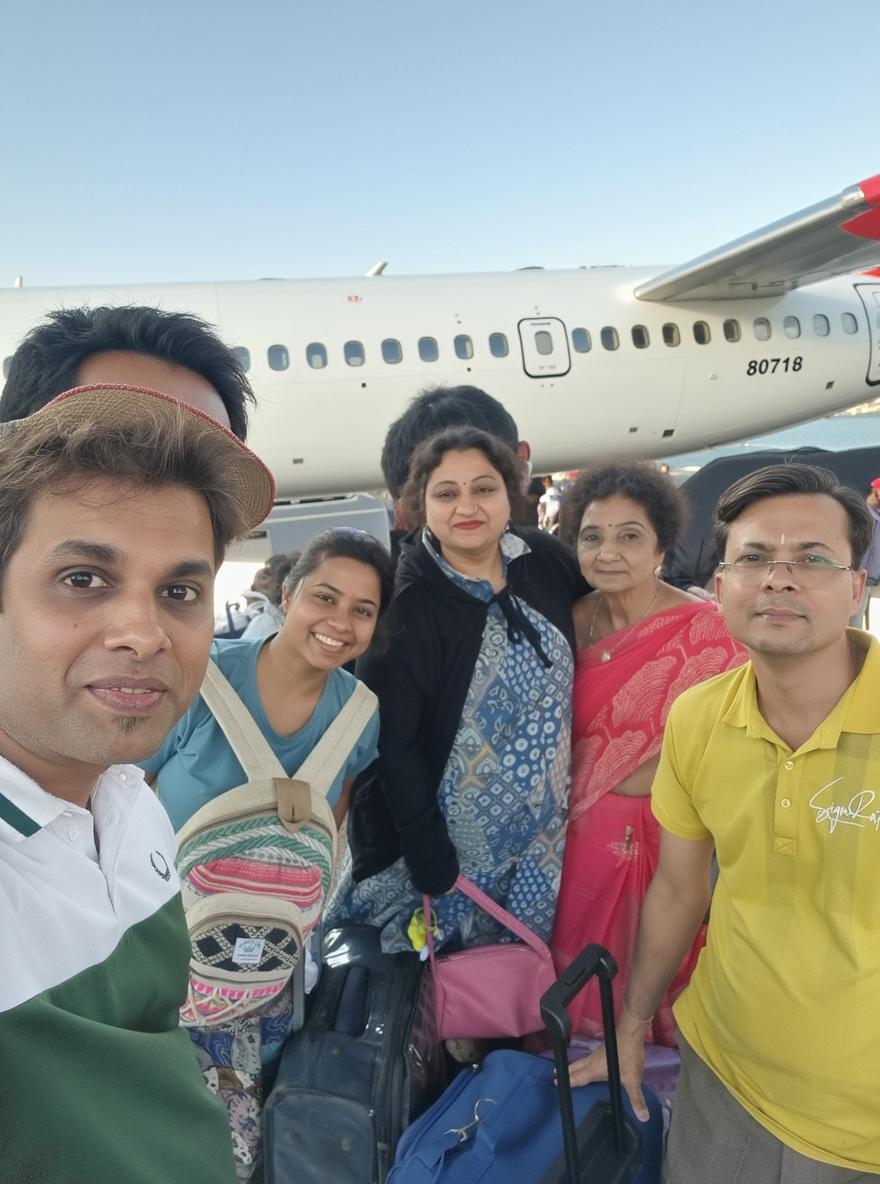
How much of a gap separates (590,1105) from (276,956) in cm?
77

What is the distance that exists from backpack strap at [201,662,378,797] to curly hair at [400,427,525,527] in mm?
652

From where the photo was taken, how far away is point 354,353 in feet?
26.4

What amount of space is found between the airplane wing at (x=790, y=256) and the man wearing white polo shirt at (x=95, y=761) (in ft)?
26.2

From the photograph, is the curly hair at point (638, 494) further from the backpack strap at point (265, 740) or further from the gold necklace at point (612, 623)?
the backpack strap at point (265, 740)

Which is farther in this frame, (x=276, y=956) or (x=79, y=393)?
(x=276, y=956)

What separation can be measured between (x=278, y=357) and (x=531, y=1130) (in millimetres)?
7762

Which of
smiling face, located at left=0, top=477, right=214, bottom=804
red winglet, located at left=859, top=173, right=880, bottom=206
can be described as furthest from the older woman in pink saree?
red winglet, located at left=859, top=173, right=880, bottom=206

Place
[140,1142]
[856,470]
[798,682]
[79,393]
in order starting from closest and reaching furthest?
1. [140,1142]
2. [79,393]
3. [798,682]
4. [856,470]

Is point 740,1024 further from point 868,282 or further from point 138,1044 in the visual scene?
point 868,282

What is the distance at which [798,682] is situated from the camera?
4.45 feet

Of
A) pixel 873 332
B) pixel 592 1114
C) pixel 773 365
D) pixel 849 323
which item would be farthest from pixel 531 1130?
pixel 873 332

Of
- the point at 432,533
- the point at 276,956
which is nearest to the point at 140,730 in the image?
the point at 276,956

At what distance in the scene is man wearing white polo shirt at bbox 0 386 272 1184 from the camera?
689 mm

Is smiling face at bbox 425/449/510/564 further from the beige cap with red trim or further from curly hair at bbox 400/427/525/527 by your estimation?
the beige cap with red trim
